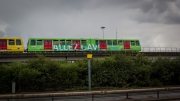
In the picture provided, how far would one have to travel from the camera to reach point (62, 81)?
26531 mm

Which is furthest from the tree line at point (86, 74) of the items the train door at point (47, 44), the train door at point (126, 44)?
the train door at point (126, 44)

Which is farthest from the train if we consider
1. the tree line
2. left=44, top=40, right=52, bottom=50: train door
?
the tree line

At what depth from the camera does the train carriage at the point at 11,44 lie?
45134 mm

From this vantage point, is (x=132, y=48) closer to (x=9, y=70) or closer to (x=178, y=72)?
(x=178, y=72)

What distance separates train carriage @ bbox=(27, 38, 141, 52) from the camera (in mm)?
47094

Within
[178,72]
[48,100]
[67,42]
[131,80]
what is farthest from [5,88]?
[67,42]

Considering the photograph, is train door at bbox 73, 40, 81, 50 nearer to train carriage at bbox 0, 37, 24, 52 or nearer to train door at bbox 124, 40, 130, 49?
train carriage at bbox 0, 37, 24, 52

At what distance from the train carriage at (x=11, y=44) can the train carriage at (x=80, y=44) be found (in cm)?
178

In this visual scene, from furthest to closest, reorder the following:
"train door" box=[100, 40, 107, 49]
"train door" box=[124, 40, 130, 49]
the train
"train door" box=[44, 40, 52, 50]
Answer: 1. "train door" box=[124, 40, 130, 49]
2. "train door" box=[100, 40, 107, 49]
3. "train door" box=[44, 40, 52, 50]
4. the train

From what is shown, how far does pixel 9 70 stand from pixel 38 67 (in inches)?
124

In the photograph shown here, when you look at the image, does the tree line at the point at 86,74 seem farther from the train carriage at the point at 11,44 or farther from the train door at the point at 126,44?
the train door at the point at 126,44

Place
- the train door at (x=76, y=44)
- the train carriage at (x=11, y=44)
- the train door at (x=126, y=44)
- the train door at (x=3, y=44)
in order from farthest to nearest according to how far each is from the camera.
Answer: the train door at (x=126, y=44), the train door at (x=76, y=44), the train carriage at (x=11, y=44), the train door at (x=3, y=44)

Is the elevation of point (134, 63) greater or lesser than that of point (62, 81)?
greater

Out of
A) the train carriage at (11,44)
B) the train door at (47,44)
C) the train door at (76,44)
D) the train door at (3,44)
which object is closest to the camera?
the train door at (3,44)
